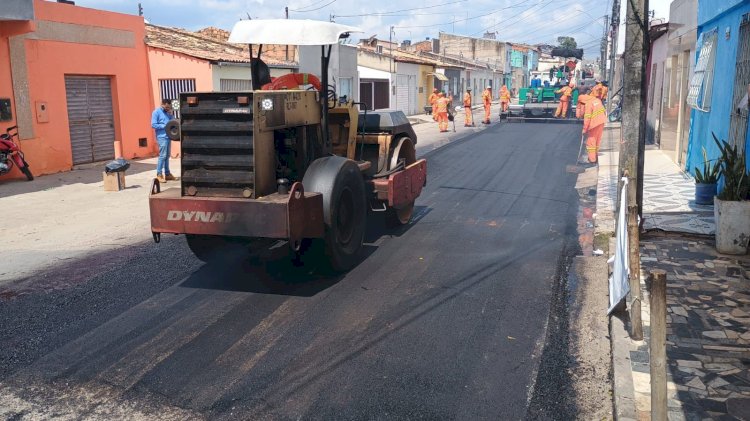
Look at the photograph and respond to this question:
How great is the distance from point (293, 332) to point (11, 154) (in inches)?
403

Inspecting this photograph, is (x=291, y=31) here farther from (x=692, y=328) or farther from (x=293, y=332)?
(x=692, y=328)

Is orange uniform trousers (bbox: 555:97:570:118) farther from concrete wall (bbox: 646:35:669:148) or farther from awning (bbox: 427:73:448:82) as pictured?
awning (bbox: 427:73:448:82)

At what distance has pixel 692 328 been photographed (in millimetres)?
5219

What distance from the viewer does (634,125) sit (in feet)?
24.5

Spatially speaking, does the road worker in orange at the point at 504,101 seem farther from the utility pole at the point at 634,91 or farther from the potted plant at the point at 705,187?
the utility pole at the point at 634,91

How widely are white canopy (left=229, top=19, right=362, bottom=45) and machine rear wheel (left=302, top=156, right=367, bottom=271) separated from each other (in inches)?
48.4

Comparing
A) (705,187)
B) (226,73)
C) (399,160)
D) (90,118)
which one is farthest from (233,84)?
(705,187)

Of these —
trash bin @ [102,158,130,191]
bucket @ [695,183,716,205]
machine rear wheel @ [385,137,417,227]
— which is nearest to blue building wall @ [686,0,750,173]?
bucket @ [695,183,716,205]

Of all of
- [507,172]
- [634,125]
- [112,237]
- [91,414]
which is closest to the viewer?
[91,414]

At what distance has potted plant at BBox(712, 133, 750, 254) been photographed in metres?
7.04

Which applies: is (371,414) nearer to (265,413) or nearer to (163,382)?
(265,413)

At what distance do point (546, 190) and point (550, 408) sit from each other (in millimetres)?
7964

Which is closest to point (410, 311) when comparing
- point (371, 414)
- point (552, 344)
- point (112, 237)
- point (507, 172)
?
point (552, 344)

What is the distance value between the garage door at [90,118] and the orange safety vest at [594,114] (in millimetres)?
11431
